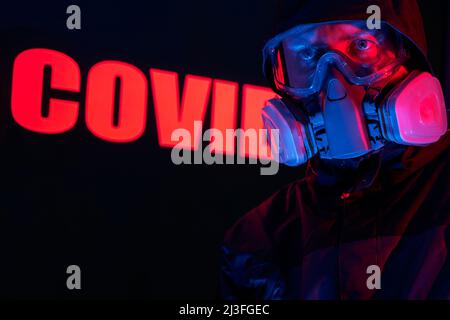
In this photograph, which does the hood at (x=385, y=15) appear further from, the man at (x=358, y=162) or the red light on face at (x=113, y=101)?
the red light on face at (x=113, y=101)

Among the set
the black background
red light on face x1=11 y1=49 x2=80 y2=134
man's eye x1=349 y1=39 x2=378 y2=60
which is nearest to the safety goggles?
man's eye x1=349 y1=39 x2=378 y2=60

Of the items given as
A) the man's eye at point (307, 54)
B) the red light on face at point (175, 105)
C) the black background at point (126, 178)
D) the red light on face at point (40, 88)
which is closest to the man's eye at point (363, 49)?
the man's eye at point (307, 54)

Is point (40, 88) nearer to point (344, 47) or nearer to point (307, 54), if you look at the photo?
point (307, 54)

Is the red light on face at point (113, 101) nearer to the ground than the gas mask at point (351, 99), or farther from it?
farther from it

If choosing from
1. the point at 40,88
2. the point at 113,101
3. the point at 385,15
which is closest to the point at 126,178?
the point at 113,101

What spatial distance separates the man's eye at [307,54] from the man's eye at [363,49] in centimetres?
13

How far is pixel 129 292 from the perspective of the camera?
9.96 ft

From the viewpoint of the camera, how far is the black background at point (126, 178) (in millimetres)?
2883

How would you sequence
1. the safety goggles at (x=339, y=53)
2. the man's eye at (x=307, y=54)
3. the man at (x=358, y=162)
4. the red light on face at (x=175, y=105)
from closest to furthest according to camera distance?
the man at (x=358, y=162) < the safety goggles at (x=339, y=53) < the man's eye at (x=307, y=54) < the red light on face at (x=175, y=105)

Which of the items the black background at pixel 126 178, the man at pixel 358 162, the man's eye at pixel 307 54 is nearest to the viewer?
the man at pixel 358 162

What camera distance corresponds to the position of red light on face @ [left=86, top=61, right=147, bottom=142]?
3.01m

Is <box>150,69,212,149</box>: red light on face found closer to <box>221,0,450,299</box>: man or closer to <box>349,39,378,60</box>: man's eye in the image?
<box>221,0,450,299</box>: man

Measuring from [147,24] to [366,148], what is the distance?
1.98m

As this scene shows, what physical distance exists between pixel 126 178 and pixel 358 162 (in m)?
1.76
